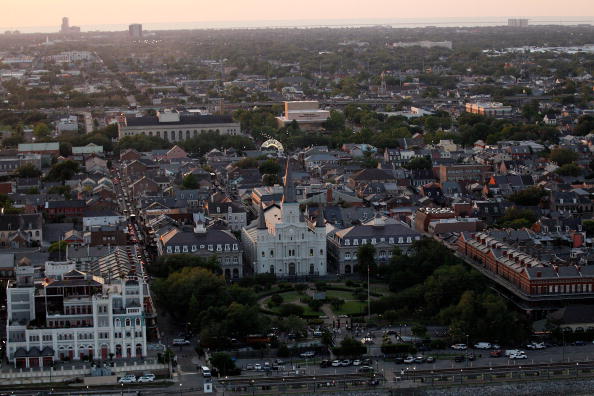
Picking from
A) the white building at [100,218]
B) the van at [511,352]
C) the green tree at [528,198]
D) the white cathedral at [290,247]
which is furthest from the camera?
the green tree at [528,198]

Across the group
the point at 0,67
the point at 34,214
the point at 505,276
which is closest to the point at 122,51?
the point at 0,67

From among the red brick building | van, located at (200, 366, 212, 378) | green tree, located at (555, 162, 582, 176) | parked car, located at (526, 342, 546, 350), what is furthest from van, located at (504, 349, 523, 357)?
green tree, located at (555, 162, 582, 176)

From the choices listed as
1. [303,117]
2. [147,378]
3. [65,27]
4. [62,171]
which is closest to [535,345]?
[147,378]

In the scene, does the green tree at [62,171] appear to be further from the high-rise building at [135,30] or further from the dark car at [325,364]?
the high-rise building at [135,30]

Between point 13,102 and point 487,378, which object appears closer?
point 487,378

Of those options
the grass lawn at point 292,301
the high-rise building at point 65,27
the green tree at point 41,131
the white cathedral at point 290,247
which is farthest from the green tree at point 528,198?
the high-rise building at point 65,27

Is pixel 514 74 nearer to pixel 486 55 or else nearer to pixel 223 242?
pixel 486 55
